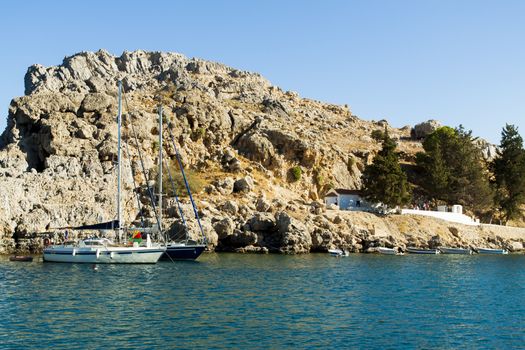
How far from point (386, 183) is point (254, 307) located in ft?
192

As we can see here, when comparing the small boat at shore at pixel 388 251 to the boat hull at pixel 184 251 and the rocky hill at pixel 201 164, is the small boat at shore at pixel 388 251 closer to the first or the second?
the rocky hill at pixel 201 164

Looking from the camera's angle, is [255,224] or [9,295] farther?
[255,224]

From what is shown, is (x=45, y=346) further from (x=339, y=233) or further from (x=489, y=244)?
(x=489, y=244)

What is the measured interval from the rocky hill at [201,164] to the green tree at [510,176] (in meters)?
8.91

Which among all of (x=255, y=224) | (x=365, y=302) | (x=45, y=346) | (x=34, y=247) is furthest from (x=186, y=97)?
(x=45, y=346)

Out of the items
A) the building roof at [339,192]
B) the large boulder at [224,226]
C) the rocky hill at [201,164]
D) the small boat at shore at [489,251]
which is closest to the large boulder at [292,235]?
the rocky hill at [201,164]

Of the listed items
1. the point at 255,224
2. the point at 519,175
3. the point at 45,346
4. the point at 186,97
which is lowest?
the point at 45,346

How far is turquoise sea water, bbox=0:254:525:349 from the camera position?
2692cm

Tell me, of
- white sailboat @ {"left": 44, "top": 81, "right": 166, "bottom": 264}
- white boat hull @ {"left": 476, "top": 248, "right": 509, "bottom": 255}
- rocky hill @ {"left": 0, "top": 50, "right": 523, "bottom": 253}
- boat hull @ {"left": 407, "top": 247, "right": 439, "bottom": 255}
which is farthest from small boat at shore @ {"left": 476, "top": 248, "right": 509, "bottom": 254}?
white sailboat @ {"left": 44, "top": 81, "right": 166, "bottom": 264}

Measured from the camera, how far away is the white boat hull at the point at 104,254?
55969 millimetres

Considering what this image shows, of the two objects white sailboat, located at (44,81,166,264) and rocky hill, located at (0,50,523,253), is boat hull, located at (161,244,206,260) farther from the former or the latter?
rocky hill, located at (0,50,523,253)

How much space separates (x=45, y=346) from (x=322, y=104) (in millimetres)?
Result: 134911

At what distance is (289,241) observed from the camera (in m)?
73.4

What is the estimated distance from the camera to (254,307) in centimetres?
3453
